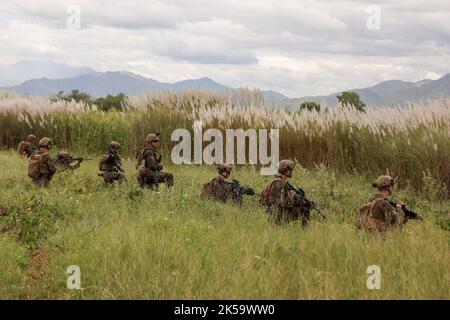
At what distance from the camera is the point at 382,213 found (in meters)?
6.76

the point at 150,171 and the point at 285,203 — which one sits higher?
the point at 150,171

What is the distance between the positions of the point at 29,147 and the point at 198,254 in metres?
10.5

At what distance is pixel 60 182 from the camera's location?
1139 centimetres

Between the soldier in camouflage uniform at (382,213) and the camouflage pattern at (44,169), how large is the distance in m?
6.24

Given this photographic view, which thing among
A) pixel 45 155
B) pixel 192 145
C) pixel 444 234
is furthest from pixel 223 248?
pixel 192 145

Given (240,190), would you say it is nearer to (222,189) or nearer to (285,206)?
(222,189)

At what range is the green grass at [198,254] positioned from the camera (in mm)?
5109

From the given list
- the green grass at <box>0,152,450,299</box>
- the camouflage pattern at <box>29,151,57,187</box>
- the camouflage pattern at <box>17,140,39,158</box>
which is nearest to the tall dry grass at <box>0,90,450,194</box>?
the camouflage pattern at <box>17,140,39,158</box>

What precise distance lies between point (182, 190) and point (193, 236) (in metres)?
3.49

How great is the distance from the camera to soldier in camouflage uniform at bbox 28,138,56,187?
35.7 ft

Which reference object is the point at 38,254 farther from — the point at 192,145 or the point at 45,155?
the point at 192,145

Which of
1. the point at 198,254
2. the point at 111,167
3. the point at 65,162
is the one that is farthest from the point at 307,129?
the point at 198,254

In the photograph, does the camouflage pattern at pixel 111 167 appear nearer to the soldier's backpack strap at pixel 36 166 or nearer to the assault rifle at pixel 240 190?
the soldier's backpack strap at pixel 36 166

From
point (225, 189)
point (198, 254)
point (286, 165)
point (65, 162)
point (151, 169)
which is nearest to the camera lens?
point (198, 254)
